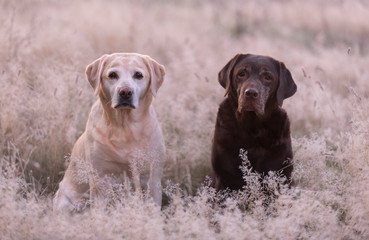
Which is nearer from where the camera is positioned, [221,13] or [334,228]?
[334,228]

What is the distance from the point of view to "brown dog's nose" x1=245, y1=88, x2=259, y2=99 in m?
4.07

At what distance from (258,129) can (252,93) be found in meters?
0.35

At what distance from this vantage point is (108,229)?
333 centimetres

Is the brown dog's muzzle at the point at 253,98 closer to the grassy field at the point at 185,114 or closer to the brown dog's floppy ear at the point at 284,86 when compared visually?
the brown dog's floppy ear at the point at 284,86

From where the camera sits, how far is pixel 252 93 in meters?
4.07

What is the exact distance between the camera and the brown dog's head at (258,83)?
4129mm

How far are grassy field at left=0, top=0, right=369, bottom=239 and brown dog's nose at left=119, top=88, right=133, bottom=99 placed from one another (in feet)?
2.21

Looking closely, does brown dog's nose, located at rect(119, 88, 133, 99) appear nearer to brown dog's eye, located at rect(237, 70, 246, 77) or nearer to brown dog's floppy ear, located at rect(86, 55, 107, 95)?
brown dog's floppy ear, located at rect(86, 55, 107, 95)

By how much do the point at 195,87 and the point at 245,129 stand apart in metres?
2.43

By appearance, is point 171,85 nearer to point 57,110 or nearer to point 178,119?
point 178,119

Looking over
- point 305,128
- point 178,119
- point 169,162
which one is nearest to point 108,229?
point 169,162

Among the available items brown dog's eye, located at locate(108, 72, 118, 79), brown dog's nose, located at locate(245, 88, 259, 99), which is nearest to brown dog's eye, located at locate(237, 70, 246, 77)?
brown dog's nose, located at locate(245, 88, 259, 99)

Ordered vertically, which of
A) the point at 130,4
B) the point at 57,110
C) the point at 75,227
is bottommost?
the point at 75,227

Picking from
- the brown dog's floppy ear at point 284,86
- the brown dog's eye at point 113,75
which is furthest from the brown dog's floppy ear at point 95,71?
the brown dog's floppy ear at point 284,86
